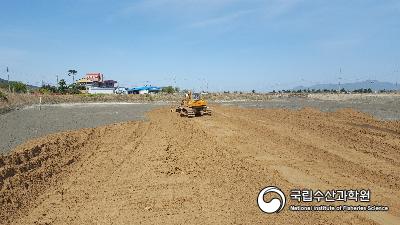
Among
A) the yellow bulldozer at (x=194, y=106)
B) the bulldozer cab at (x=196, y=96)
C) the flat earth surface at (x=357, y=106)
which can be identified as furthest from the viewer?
the flat earth surface at (x=357, y=106)

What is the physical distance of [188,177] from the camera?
36.1 feet

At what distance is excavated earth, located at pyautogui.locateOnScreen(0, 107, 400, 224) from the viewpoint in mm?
8203

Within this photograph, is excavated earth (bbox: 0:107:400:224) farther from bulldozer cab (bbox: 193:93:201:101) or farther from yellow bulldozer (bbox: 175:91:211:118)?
bulldozer cab (bbox: 193:93:201:101)

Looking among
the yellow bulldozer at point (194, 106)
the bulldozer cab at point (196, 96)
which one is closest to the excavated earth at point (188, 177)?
the yellow bulldozer at point (194, 106)

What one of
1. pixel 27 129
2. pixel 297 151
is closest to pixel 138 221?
pixel 297 151

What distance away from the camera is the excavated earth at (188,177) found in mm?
8203

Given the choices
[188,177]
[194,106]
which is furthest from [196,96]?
[188,177]

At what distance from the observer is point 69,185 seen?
10891 millimetres

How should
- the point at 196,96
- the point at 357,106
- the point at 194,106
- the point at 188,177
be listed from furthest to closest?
the point at 357,106, the point at 196,96, the point at 194,106, the point at 188,177

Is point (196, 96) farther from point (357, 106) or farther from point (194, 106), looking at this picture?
point (357, 106)

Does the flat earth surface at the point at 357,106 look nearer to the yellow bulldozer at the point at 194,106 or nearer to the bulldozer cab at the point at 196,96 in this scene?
the yellow bulldozer at the point at 194,106

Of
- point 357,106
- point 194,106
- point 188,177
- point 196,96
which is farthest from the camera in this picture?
point 357,106

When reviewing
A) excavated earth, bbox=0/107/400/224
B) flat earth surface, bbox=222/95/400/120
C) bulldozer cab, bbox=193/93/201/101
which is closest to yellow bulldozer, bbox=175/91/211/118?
bulldozer cab, bbox=193/93/201/101

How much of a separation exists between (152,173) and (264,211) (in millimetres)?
4536
